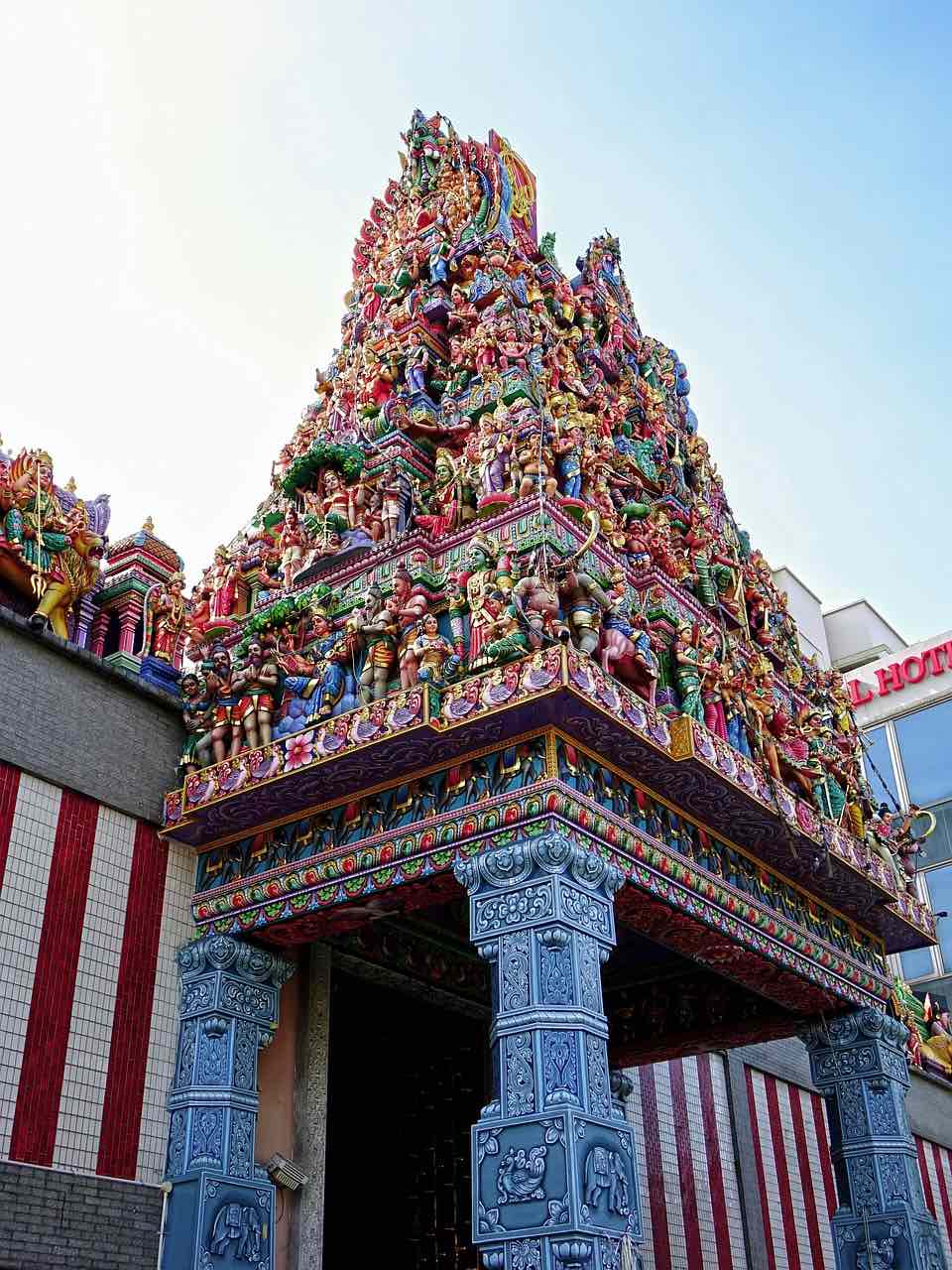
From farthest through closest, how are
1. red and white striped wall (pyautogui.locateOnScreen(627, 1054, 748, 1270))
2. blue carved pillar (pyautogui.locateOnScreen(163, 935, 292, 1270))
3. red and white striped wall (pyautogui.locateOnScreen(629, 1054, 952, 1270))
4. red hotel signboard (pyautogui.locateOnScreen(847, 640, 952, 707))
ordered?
1. red hotel signboard (pyautogui.locateOnScreen(847, 640, 952, 707))
2. red and white striped wall (pyautogui.locateOnScreen(629, 1054, 952, 1270))
3. red and white striped wall (pyautogui.locateOnScreen(627, 1054, 748, 1270))
4. blue carved pillar (pyautogui.locateOnScreen(163, 935, 292, 1270))

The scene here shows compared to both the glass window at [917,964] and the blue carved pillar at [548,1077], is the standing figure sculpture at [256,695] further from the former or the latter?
the glass window at [917,964]

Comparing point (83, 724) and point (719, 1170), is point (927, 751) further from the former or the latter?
point (83, 724)

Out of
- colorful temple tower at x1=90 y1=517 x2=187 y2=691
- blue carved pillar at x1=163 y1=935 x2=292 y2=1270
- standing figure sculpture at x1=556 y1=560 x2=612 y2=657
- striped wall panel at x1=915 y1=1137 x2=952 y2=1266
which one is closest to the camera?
blue carved pillar at x1=163 y1=935 x2=292 y2=1270

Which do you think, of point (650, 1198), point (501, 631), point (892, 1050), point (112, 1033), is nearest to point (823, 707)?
point (892, 1050)

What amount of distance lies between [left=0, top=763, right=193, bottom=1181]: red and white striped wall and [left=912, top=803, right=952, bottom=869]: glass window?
24.5 meters

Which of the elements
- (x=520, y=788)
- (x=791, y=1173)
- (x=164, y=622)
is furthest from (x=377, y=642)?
(x=791, y=1173)

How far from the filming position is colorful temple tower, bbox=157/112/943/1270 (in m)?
10.3

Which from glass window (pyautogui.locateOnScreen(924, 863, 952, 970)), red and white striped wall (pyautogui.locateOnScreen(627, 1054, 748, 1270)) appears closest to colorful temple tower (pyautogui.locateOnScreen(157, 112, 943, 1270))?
red and white striped wall (pyautogui.locateOnScreen(627, 1054, 748, 1270))

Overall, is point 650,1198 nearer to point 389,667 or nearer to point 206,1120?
point 206,1120

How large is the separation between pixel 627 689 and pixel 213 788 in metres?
4.09

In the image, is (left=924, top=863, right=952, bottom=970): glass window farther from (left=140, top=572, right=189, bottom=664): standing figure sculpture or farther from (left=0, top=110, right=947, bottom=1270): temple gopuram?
(left=140, top=572, right=189, bottom=664): standing figure sculpture

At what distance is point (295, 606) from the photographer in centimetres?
1398

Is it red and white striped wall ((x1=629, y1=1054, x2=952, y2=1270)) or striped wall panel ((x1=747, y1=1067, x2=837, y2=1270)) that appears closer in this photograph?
red and white striped wall ((x1=629, y1=1054, x2=952, y2=1270))

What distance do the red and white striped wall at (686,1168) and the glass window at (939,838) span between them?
50.6ft
